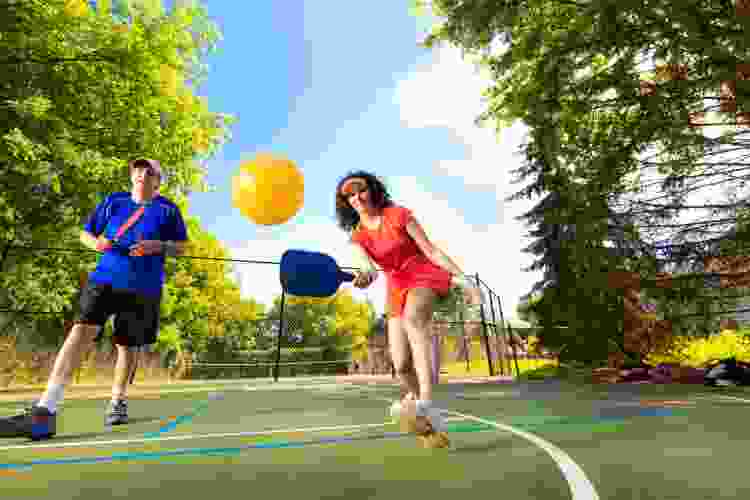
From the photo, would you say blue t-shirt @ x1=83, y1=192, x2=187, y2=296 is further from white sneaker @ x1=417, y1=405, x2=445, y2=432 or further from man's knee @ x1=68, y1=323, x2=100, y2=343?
white sneaker @ x1=417, y1=405, x2=445, y2=432

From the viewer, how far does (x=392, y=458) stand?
2492 millimetres

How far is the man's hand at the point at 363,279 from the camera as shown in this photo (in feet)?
10.7

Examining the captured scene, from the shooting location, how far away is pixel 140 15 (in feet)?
48.3

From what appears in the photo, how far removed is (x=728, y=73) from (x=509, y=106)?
128 inches

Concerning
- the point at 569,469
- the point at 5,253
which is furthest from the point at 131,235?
the point at 5,253

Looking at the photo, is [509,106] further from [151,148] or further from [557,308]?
[151,148]

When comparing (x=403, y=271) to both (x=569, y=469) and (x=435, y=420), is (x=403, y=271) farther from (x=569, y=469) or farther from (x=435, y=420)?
(x=569, y=469)

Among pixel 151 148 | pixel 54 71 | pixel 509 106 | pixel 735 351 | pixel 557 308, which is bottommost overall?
pixel 735 351

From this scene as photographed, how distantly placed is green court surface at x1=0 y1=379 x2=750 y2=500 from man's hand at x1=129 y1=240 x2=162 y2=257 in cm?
129

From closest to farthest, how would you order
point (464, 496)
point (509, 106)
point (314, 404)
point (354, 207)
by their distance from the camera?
1. point (464, 496)
2. point (354, 207)
3. point (314, 404)
4. point (509, 106)

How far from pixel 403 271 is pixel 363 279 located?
10.6 inches

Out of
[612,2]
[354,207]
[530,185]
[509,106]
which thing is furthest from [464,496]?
[530,185]

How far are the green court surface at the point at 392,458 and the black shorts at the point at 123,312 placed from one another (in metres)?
0.73

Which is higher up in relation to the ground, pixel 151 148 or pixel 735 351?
pixel 151 148
